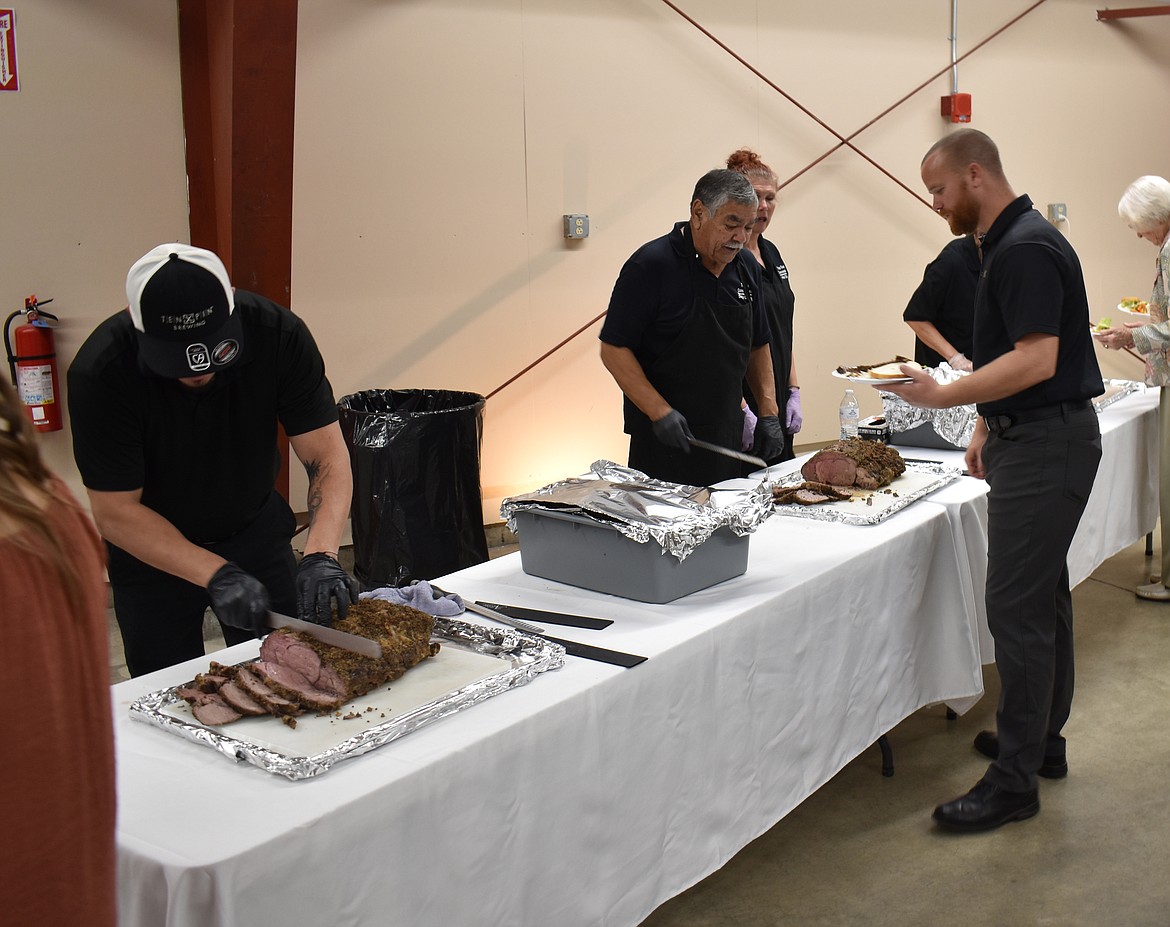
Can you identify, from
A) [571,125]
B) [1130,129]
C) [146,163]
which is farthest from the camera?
[1130,129]

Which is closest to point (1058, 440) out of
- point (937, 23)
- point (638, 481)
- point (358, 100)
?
point (638, 481)

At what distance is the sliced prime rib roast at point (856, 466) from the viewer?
3.28 m

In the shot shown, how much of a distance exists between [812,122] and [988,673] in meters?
3.77

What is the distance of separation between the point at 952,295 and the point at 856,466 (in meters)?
1.44

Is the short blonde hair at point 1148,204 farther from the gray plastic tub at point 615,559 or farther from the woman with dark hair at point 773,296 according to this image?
the gray plastic tub at point 615,559

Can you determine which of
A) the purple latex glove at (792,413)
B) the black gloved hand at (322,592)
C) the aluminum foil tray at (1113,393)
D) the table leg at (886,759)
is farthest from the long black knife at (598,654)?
the aluminum foil tray at (1113,393)

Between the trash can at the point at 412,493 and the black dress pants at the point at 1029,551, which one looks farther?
the trash can at the point at 412,493

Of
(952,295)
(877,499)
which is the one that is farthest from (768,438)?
(952,295)

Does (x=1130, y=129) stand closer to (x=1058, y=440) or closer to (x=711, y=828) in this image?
(x=1058, y=440)

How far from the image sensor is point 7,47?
4473 mm

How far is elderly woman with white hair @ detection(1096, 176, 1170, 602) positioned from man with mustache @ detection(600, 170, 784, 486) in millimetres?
1696

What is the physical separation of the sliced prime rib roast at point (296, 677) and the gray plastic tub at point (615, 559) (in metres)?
0.57

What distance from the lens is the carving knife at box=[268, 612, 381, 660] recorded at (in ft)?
→ 6.09

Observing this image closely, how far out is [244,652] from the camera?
2137 millimetres
